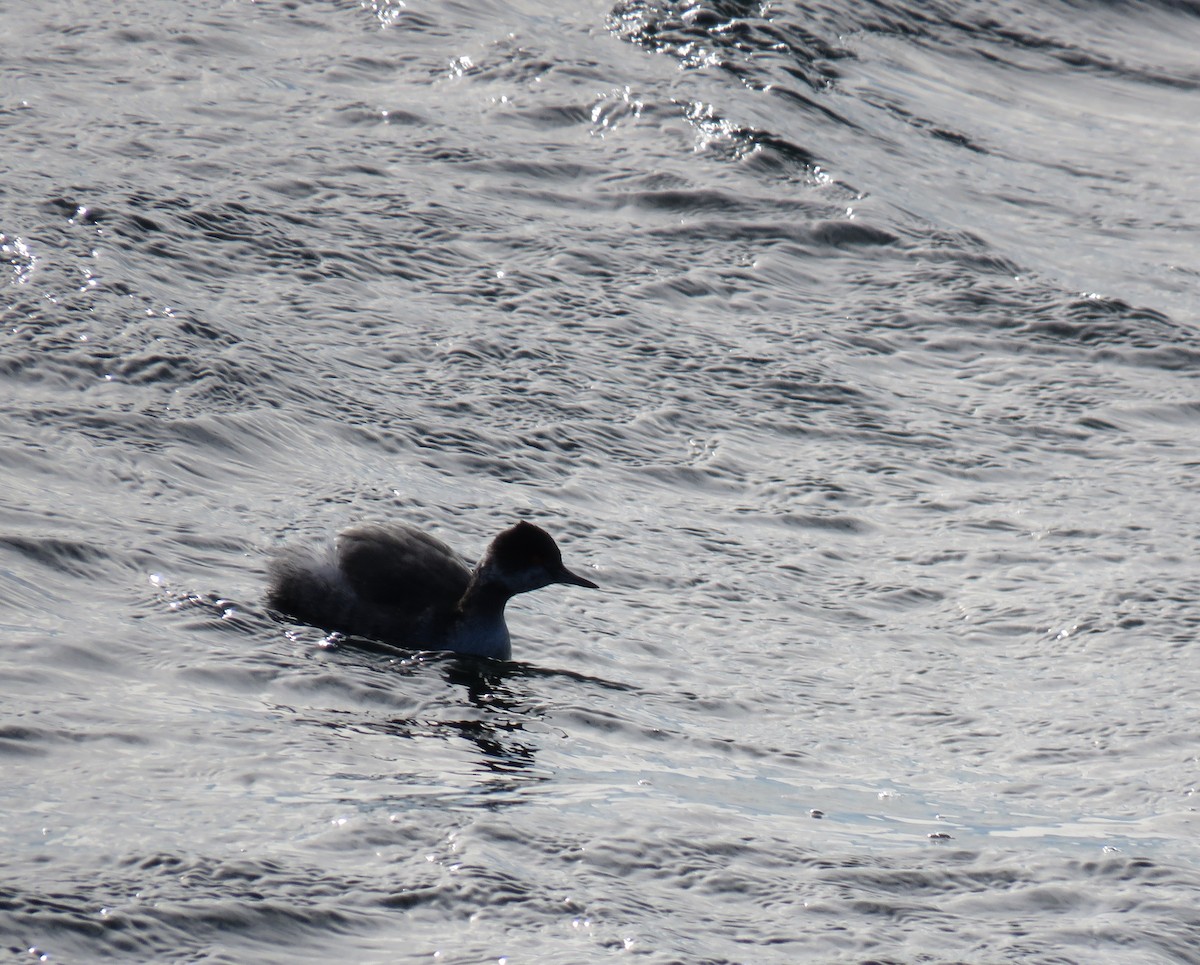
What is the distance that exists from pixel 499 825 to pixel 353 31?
9874 millimetres

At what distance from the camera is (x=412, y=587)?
7355 millimetres

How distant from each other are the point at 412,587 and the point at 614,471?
2.07 metres

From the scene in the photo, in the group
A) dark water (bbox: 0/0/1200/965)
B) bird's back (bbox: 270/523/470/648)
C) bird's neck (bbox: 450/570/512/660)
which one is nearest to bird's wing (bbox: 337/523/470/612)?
bird's back (bbox: 270/523/470/648)

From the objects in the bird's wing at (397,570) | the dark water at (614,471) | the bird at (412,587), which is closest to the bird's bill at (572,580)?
the bird at (412,587)

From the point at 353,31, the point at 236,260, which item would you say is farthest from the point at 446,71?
the point at 236,260

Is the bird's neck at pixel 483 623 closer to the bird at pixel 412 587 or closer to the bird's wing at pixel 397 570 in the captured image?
the bird at pixel 412 587

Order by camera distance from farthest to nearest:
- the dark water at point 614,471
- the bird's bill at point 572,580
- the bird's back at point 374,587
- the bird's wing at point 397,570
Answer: the bird's bill at point 572,580, the bird's wing at point 397,570, the bird's back at point 374,587, the dark water at point 614,471

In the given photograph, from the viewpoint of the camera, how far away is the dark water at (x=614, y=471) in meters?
5.38

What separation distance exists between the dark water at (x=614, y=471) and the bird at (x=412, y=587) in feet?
0.65

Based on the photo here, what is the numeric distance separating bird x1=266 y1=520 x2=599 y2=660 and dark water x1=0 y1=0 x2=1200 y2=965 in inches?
7.8

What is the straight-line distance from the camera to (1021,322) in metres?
11.7

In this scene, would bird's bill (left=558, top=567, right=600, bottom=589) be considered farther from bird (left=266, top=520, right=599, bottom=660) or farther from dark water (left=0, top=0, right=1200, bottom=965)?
dark water (left=0, top=0, right=1200, bottom=965)

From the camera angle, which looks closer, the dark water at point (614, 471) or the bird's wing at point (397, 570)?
the dark water at point (614, 471)

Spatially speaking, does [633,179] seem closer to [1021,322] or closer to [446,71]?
[446,71]
